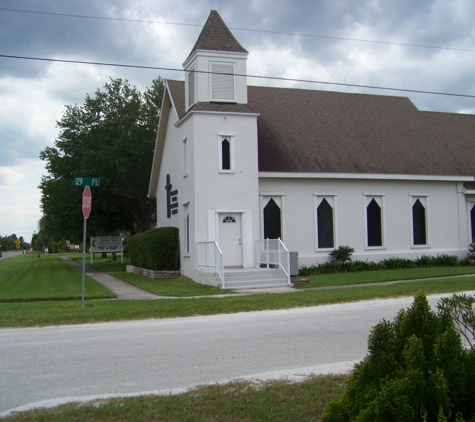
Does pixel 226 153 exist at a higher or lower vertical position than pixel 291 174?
higher

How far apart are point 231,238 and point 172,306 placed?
857cm

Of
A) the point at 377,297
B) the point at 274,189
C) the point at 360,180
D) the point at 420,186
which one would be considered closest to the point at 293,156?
the point at 274,189

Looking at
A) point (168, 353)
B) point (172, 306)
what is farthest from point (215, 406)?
point (172, 306)

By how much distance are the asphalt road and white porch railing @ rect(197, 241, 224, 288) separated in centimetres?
657

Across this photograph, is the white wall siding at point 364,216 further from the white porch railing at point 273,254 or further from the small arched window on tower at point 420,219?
the white porch railing at point 273,254

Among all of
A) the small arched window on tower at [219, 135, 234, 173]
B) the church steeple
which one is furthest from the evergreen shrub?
the church steeple

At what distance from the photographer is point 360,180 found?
2475cm

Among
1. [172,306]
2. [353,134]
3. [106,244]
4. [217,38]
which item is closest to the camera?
[172,306]

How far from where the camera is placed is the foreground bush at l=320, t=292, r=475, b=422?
11.2 feet

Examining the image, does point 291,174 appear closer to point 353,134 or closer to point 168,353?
point 353,134

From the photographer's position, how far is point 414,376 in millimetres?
3469

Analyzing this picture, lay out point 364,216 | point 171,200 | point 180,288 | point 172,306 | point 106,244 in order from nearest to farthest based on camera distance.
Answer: point 172,306, point 180,288, point 364,216, point 171,200, point 106,244

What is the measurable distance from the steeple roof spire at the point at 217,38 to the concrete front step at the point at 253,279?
353 inches

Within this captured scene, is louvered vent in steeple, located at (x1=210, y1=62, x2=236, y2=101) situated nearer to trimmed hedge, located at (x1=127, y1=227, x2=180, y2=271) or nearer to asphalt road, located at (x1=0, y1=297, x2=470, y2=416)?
trimmed hedge, located at (x1=127, y1=227, x2=180, y2=271)
